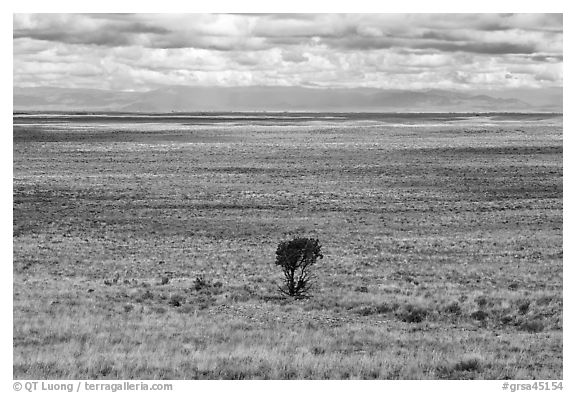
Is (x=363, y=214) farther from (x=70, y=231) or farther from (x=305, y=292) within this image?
(x=305, y=292)

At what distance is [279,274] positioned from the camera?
977 inches

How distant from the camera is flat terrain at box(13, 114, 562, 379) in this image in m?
14.4

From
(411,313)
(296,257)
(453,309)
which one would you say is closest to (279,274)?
(296,257)

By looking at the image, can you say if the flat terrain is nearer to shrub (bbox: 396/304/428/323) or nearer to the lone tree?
shrub (bbox: 396/304/428/323)

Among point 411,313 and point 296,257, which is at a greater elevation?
point 296,257

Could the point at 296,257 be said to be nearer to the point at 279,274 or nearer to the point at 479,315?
the point at 279,274

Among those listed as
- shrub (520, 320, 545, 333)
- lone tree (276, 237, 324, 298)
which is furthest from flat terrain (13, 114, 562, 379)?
lone tree (276, 237, 324, 298)

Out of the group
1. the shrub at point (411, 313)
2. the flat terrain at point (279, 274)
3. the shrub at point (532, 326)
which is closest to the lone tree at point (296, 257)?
the flat terrain at point (279, 274)

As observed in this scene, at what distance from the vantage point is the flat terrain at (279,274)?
14406mm

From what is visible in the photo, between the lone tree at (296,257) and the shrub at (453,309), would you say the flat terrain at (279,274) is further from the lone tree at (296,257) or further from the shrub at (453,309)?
the lone tree at (296,257)

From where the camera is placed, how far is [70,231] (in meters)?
34.7
